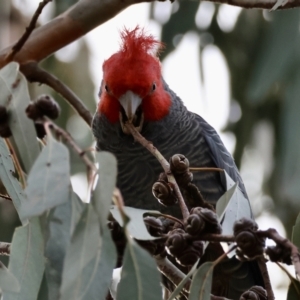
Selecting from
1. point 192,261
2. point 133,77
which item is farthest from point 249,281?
point 192,261

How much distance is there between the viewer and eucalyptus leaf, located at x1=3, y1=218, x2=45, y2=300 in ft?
3.46

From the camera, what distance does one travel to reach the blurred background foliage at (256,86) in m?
2.74

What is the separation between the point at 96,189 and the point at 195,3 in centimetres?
224

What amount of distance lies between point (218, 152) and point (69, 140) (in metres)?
1.26

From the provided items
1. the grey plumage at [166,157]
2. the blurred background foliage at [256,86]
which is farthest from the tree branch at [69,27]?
the blurred background foliage at [256,86]

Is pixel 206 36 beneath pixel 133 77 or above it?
above

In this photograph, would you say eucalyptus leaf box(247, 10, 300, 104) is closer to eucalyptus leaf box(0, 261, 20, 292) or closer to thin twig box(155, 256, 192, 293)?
thin twig box(155, 256, 192, 293)

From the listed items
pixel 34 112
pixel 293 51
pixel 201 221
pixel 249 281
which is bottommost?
pixel 249 281

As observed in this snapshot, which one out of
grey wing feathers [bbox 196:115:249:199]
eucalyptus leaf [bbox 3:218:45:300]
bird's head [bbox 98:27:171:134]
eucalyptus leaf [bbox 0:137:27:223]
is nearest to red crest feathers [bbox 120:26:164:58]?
bird's head [bbox 98:27:171:134]

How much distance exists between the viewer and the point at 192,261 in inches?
40.0

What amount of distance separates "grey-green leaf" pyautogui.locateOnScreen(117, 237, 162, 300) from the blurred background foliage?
183 centimetres

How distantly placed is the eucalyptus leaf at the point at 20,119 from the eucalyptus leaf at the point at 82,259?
15 centimetres

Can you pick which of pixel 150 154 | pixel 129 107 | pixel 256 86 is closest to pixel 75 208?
pixel 129 107

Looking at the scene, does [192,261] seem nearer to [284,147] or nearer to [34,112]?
[34,112]
